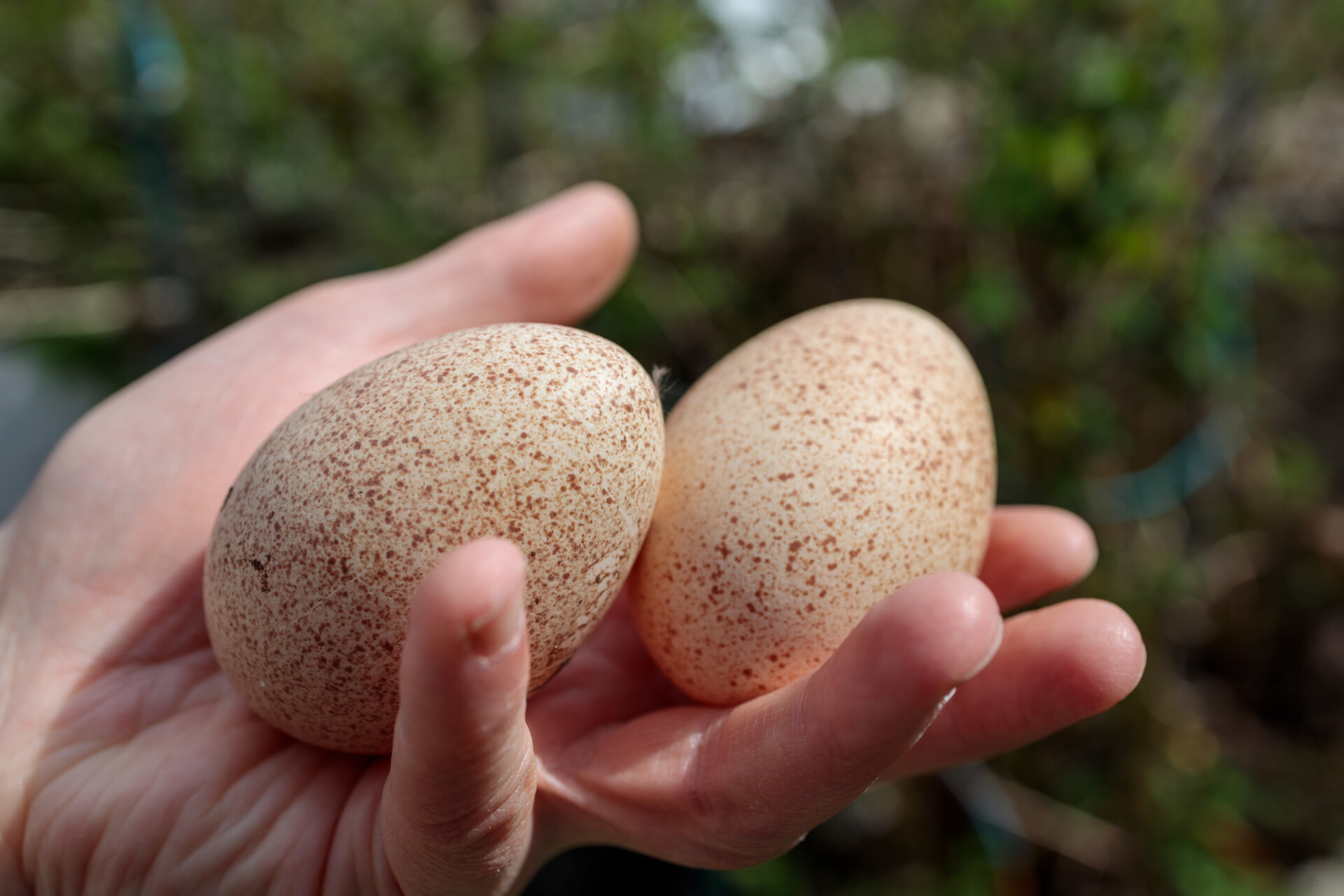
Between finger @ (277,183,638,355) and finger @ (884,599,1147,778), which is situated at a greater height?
finger @ (277,183,638,355)

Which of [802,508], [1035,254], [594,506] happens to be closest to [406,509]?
[594,506]

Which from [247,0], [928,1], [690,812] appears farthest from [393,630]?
[247,0]

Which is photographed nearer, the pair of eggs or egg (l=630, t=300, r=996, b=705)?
the pair of eggs

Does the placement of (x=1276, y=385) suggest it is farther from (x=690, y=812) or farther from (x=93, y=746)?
(x=93, y=746)

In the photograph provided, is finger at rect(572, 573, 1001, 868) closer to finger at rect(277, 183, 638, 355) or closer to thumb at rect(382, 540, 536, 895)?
thumb at rect(382, 540, 536, 895)

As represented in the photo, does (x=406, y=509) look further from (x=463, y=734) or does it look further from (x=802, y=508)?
(x=802, y=508)

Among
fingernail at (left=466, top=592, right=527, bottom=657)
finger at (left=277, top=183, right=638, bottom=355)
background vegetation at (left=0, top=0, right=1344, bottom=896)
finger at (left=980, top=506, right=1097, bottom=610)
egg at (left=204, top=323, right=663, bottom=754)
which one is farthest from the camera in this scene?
background vegetation at (left=0, top=0, right=1344, bottom=896)

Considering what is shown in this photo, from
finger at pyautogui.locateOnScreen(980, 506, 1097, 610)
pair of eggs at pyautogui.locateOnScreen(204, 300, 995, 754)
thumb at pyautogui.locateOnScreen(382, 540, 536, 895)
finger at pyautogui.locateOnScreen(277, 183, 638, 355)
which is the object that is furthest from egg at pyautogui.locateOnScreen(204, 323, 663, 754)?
finger at pyautogui.locateOnScreen(980, 506, 1097, 610)
